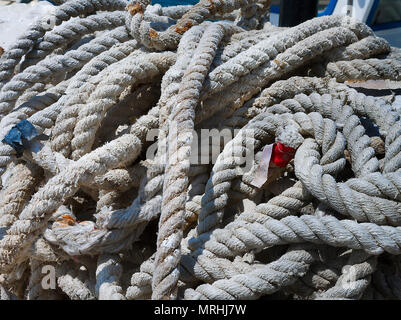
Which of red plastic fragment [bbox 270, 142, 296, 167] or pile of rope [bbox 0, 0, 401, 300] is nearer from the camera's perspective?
pile of rope [bbox 0, 0, 401, 300]

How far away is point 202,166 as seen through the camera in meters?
1.30

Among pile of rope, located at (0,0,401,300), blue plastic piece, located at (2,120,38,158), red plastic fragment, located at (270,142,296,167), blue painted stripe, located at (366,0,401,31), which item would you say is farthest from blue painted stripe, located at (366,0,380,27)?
blue plastic piece, located at (2,120,38,158)

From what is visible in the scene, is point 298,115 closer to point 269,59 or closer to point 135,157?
point 269,59

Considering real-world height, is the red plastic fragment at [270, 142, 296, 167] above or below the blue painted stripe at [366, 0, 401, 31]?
above

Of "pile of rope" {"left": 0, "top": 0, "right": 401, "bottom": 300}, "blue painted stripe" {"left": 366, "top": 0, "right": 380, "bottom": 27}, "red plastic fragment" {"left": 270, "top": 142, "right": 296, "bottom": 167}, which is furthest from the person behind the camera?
"blue painted stripe" {"left": 366, "top": 0, "right": 380, "bottom": 27}

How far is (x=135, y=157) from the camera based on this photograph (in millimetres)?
1235

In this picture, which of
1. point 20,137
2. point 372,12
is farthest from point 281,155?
point 372,12

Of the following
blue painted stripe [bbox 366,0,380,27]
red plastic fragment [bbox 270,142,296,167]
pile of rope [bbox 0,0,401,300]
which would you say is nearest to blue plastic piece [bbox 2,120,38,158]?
pile of rope [bbox 0,0,401,300]

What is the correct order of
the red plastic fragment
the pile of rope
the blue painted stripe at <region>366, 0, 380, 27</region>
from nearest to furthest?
the pile of rope < the red plastic fragment < the blue painted stripe at <region>366, 0, 380, 27</region>

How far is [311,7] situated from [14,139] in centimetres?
218

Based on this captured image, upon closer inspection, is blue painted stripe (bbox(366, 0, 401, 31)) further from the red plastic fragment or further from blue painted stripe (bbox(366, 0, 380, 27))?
the red plastic fragment

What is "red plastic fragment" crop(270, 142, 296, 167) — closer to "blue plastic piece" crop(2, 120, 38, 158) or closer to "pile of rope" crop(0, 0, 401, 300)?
"pile of rope" crop(0, 0, 401, 300)

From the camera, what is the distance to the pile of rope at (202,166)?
3.43ft

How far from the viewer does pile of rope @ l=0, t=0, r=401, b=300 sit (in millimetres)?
1047
